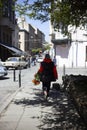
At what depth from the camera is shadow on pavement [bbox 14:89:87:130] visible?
8.72 m

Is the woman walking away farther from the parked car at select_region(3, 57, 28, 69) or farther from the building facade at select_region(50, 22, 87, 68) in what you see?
the building facade at select_region(50, 22, 87, 68)

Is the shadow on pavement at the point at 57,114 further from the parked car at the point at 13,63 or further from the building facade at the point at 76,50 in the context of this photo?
the building facade at the point at 76,50

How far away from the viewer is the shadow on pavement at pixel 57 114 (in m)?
8.72

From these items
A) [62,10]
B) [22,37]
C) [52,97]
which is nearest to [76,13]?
[62,10]

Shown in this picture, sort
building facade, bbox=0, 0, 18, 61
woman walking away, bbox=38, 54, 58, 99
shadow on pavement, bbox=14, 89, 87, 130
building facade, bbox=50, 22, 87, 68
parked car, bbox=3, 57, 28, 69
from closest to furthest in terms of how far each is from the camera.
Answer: shadow on pavement, bbox=14, 89, 87, 130
woman walking away, bbox=38, 54, 58, 99
parked car, bbox=3, 57, 28, 69
building facade, bbox=50, 22, 87, 68
building facade, bbox=0, 0, 18, 61

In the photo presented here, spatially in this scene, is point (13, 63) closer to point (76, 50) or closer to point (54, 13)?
point (76, 50)

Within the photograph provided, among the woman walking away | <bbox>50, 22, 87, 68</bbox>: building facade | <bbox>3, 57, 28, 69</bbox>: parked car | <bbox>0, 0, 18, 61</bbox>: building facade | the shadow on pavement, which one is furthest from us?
<bbox>0, 0, 18, 61</bbox>: building facade

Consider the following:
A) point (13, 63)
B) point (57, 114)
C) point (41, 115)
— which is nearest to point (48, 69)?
point (57, 114)

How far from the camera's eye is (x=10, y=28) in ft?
185

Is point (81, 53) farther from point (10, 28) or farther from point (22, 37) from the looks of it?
point (22, 37)

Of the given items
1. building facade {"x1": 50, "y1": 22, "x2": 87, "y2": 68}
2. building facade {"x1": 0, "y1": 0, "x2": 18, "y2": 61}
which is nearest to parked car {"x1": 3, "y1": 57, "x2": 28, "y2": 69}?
building facade {"x1": 0, "y1": 0, "x2": 18, "y2": 61}

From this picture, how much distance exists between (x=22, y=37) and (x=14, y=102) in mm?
90502

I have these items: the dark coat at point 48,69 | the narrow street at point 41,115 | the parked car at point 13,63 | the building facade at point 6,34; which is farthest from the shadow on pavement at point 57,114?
the building facade at point 6,34

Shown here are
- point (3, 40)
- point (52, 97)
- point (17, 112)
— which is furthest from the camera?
point (3, 40)
